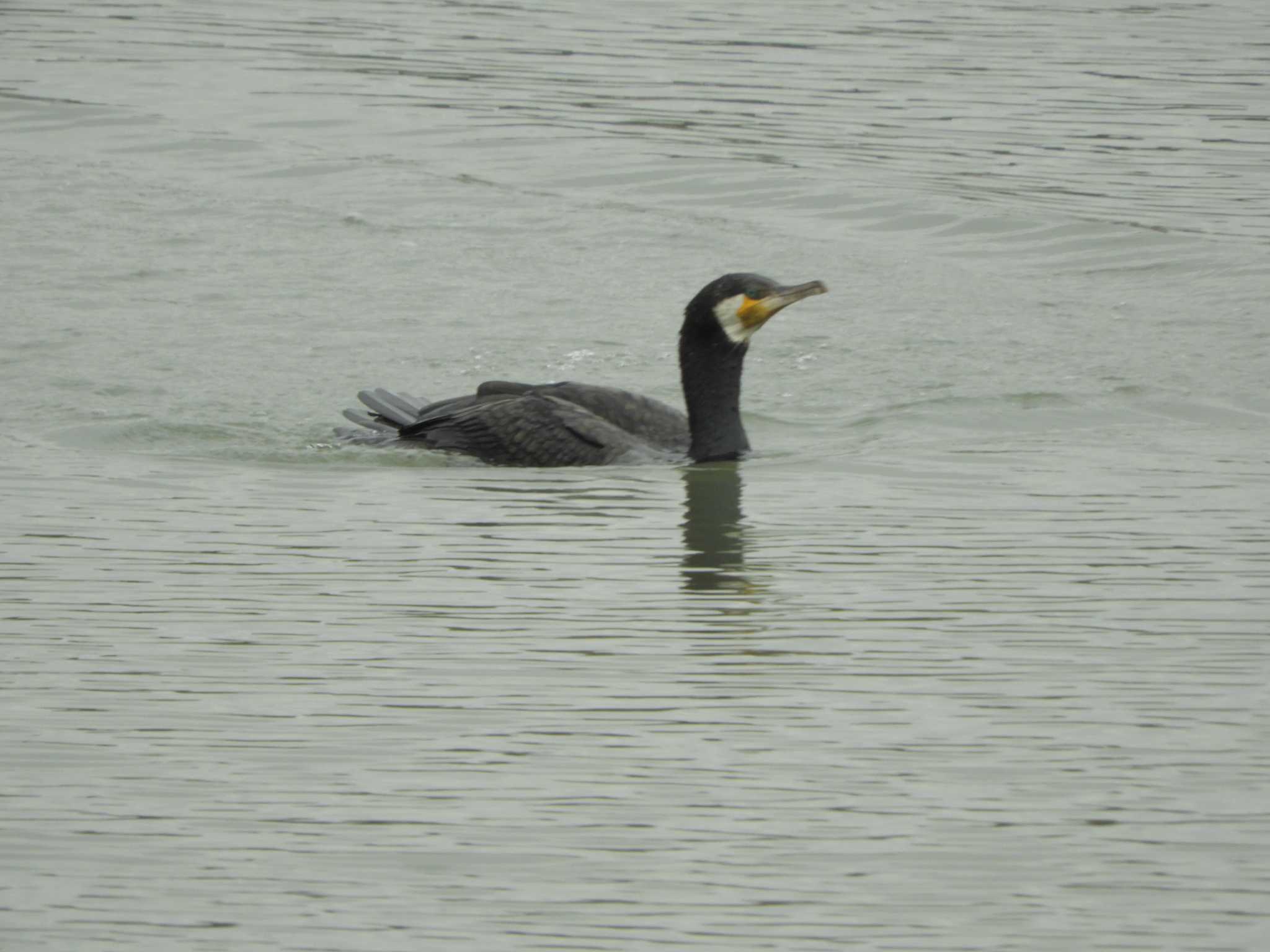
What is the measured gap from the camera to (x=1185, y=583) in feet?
24.5

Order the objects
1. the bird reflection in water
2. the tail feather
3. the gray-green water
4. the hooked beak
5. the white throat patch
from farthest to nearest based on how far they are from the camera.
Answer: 1. the tail feather
2. the white throat patch
3. the hooked beak
4. the bird reflection in water
5. the gray-green water

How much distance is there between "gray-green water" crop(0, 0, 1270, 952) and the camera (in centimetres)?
519

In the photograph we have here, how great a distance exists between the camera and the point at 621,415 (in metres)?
10.2

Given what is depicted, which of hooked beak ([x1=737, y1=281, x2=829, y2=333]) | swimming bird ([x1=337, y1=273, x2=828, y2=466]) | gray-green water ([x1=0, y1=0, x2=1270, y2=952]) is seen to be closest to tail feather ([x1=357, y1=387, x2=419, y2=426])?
swimming bird ([x1=337, y1=273, x2=828, y2=466])

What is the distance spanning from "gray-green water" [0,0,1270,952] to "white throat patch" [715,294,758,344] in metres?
0.60

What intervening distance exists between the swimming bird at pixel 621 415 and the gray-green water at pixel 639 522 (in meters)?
0.24

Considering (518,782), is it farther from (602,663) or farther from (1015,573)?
(1015,573)

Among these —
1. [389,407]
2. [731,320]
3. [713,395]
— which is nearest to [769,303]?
[731,320]

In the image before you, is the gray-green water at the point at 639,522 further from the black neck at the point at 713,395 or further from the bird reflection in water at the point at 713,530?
the black neck at the point at 713,395

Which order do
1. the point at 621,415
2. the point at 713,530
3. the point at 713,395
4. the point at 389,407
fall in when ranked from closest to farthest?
the point at 713,530, the point at 713,395, the point at 621,415, the point at 389,407

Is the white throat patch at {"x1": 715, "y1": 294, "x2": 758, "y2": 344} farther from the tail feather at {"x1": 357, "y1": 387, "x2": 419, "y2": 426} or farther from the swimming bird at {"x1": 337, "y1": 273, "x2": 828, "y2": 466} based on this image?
the tail feather at {"x1": 357, "y1": 387, "x2": 419, "y2": 426}

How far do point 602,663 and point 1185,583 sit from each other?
7.08ft

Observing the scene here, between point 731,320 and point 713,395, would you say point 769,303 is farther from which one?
point 713,395

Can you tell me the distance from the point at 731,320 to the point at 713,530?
1695 millimetres
